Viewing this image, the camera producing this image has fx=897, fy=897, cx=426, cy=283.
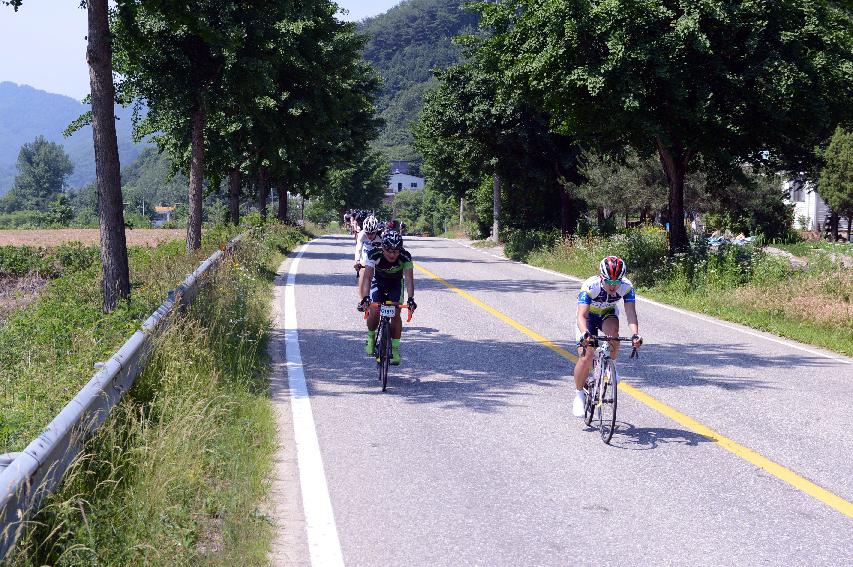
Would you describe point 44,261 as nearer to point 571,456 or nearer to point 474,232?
point 571,456

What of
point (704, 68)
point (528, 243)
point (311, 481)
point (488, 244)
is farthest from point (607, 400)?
point (488, 244)

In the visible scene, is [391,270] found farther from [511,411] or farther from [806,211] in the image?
[806,211]

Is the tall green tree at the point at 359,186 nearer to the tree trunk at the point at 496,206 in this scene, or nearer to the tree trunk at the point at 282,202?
the tree trunk at the point at 282,202

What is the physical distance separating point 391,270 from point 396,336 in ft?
2.45

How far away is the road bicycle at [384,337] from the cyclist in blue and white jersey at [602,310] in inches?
86.5

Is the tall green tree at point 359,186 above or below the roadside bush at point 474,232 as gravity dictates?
above

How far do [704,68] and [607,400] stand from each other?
14204 millimetres

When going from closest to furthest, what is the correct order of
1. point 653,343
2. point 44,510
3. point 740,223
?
point 44,510 < point 653,343 < point 740,223

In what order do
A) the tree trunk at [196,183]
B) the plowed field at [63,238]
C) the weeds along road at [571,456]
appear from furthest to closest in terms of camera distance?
the plowed field at [63,238] → the tree trunk at [196,183] → the weeds along road at [571,456]

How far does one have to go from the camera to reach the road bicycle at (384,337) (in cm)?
949

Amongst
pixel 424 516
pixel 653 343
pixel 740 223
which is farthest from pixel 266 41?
pixel 740 223

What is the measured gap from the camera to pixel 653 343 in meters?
13.0

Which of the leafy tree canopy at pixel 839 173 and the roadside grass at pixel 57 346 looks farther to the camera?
the leafy tree canopy at pixel 839 173

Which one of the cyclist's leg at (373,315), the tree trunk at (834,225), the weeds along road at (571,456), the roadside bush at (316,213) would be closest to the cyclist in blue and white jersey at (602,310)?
the weeds along road at (571,456)
